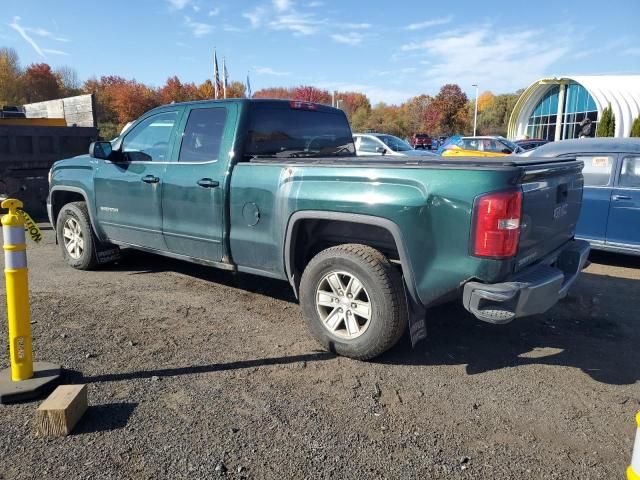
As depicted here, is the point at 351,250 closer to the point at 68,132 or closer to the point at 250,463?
the point at 250,463

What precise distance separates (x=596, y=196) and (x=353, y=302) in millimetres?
4703

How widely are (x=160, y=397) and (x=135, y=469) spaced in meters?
0.72

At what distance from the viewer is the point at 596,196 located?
22.7 feet

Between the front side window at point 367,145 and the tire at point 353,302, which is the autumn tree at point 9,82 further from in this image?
the tire at point 353,302

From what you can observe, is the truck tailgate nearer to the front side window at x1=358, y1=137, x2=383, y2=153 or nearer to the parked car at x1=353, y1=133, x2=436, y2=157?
the parked car at x1=353, y1=133, x2=436, y2=157

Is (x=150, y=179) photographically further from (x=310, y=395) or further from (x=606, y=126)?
(x=606, y=126)

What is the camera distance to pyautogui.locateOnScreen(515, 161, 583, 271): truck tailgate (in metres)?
3.32

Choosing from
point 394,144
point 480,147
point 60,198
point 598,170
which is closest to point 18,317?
point 60,198

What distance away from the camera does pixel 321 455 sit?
2750mm

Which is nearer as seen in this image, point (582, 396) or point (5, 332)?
point (582, 396)

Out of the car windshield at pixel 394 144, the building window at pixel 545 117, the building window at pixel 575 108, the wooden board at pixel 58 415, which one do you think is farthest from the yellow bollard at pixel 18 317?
the building window at pixel 545 117

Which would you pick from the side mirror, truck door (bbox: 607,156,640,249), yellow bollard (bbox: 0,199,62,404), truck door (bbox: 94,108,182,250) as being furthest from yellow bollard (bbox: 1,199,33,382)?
truck door (bbox: 607,156,640,249)

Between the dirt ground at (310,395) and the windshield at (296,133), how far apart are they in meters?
1.53

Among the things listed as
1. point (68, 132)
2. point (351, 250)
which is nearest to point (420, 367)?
point (351, 250)
